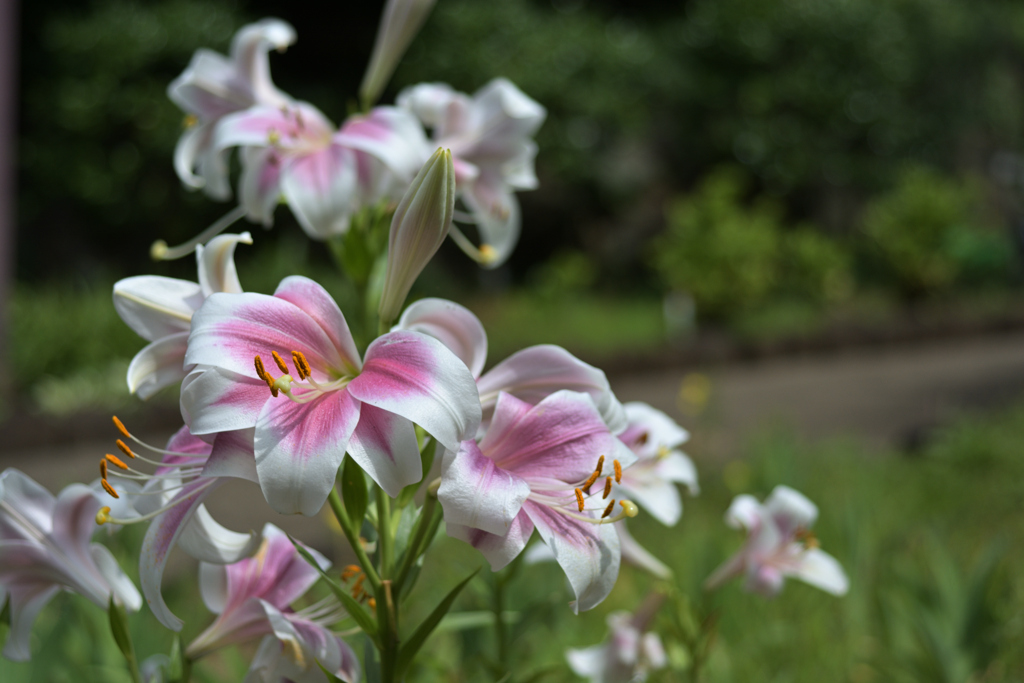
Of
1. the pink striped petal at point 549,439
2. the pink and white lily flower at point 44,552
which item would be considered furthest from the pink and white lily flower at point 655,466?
the pink and white lily flower at point 44,552

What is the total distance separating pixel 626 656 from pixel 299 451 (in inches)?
28.9

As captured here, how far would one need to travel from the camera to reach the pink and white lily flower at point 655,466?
1033 millimetres

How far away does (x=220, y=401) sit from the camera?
69 cm

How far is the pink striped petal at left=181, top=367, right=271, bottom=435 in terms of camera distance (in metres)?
0.67

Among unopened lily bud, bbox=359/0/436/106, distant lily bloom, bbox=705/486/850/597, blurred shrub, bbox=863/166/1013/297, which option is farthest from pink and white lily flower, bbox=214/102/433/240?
blurred shrub, bbox=863/166/1013/297

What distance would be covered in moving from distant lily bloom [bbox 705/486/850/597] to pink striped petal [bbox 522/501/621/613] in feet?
1.63

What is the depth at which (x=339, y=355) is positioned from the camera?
30.2 inches

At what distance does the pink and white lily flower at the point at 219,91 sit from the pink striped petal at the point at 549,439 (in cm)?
84

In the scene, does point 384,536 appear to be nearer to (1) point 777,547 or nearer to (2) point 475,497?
(2) point 475,497

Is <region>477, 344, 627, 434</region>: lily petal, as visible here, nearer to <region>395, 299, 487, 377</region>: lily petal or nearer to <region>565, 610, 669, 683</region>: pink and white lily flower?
<region>395, 299, 487, 377</region>: lily petal

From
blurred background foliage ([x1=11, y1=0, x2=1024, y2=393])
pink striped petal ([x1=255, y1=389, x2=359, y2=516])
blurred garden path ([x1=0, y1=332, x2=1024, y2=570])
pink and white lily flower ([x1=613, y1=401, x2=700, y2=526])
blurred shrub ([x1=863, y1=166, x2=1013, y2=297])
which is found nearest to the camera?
pink striped petal ([x1=255, y1=389, x2=359, y2=516])

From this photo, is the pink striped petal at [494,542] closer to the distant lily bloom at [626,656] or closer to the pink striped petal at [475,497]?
the pink striped petal at [475,497]

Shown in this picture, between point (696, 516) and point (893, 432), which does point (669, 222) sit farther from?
point (696, 516)

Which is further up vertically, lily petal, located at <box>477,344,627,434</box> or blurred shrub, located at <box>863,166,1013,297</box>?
lily petal, located at <box>477,344,627,434</box>
